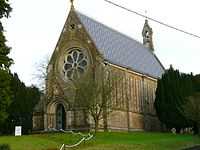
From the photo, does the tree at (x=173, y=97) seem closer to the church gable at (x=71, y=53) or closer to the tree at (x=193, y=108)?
the tree at (x=193, y=108)

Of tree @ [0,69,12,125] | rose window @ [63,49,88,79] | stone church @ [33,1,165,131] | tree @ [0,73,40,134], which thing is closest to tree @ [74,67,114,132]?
stone church @ [33,1,165,131]

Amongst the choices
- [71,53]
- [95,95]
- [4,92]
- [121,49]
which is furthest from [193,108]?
[4,92]

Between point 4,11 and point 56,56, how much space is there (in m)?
33.9

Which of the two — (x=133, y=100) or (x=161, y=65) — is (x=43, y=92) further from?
(x=161, y=65)

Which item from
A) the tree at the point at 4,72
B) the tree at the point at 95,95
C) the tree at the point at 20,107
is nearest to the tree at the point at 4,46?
the tree at the point at 4,72

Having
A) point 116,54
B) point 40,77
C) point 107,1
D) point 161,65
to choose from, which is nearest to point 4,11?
point 107,1

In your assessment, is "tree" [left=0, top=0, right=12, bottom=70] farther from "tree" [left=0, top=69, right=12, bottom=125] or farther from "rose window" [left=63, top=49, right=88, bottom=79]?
"rose window" [left=63, top=49, right=88, bottom=79]

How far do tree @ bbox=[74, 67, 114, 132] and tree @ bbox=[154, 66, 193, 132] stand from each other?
24.5 feet

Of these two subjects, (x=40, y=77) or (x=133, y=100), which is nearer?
(x=40, y=77)

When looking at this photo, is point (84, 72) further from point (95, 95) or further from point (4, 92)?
point (4, 92)

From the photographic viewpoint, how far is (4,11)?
28.7 metres

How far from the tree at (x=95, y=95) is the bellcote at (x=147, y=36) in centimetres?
3066

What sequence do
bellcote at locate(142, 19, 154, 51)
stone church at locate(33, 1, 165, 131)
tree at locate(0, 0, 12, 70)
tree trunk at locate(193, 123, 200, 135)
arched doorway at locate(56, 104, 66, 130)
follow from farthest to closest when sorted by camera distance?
bellcote at locate(142, 19, 154, 51)
arched doorway at locate(56, 104, 66, 130)
stone church at locate(33, 1, 165, 131)
tree trunk at locate(193, 123, 200, 135)
tree at locate(0, 0, 12, 70)

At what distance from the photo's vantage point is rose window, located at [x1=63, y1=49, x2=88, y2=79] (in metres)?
60.5
